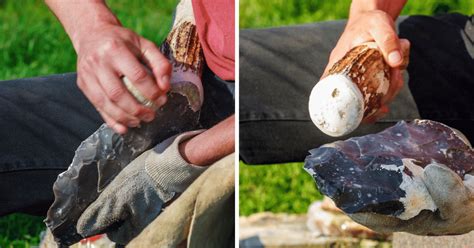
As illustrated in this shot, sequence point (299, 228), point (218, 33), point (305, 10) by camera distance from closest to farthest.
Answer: point (218, 33)
point (305, 10)
point (299, 228)

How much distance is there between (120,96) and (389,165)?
48 cm

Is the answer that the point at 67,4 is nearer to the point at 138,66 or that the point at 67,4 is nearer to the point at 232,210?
the point at 138,66

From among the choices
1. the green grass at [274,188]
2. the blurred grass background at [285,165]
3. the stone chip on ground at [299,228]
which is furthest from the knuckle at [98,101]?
the stone chip on ground at [299,228]

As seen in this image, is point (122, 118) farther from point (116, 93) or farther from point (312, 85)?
point (312, 85)

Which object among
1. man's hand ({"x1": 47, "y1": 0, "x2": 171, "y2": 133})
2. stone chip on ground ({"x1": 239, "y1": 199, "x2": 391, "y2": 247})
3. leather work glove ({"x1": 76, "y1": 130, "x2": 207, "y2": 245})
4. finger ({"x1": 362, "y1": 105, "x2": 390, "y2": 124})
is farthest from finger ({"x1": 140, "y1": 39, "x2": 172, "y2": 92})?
stone chip on ground ({"x1": 239, "y1": 199, "x2": 391, "y2": 247})

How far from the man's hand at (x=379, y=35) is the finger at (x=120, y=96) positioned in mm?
346

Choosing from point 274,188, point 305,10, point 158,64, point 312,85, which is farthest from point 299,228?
point 158,64

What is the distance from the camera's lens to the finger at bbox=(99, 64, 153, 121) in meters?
1.75

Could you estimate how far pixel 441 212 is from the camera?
185 centimetres

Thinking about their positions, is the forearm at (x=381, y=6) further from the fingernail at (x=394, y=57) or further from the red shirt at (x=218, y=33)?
the red shirt at (x=218, y=33)

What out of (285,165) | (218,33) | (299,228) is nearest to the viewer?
(218,33)

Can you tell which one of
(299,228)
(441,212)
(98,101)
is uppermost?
(98,101)

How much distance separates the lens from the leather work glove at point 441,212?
6.02ft

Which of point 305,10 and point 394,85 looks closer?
point 394,85
